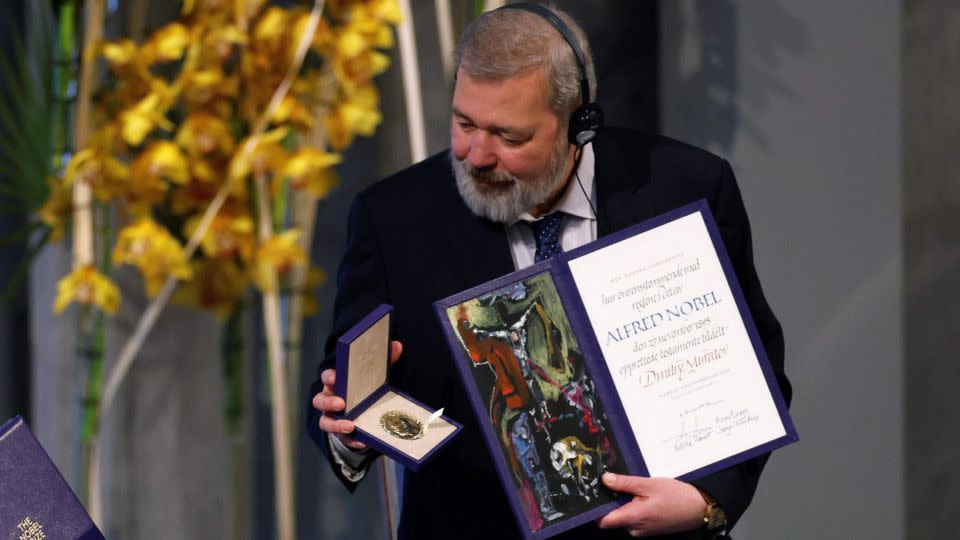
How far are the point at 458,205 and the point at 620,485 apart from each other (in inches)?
20.1

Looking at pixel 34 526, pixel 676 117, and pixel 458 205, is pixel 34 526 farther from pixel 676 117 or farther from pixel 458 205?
pixel 676 117

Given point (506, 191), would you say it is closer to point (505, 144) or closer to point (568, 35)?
point (505, 144)

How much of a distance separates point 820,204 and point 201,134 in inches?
55.2

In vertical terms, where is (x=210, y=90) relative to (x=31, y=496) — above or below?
above

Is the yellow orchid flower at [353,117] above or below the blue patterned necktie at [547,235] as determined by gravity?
above

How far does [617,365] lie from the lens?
148 centimetres

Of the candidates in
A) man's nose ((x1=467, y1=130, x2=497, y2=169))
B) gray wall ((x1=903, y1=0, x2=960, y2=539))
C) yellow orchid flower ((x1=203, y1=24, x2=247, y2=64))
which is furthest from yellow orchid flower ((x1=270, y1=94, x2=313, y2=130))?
gray wall ((x1=903, y1=0, x2=960, y2=539))

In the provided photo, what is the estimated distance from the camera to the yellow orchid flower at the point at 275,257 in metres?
2.54

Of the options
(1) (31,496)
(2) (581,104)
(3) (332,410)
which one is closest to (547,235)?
(2) (581,104)

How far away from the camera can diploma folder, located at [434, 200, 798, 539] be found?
1452mm

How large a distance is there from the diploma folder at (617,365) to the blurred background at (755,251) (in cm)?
118

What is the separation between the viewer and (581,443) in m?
1.47

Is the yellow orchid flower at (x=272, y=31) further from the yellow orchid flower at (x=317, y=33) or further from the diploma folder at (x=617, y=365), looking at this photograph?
the diploma folder at (x=617, y=365)
